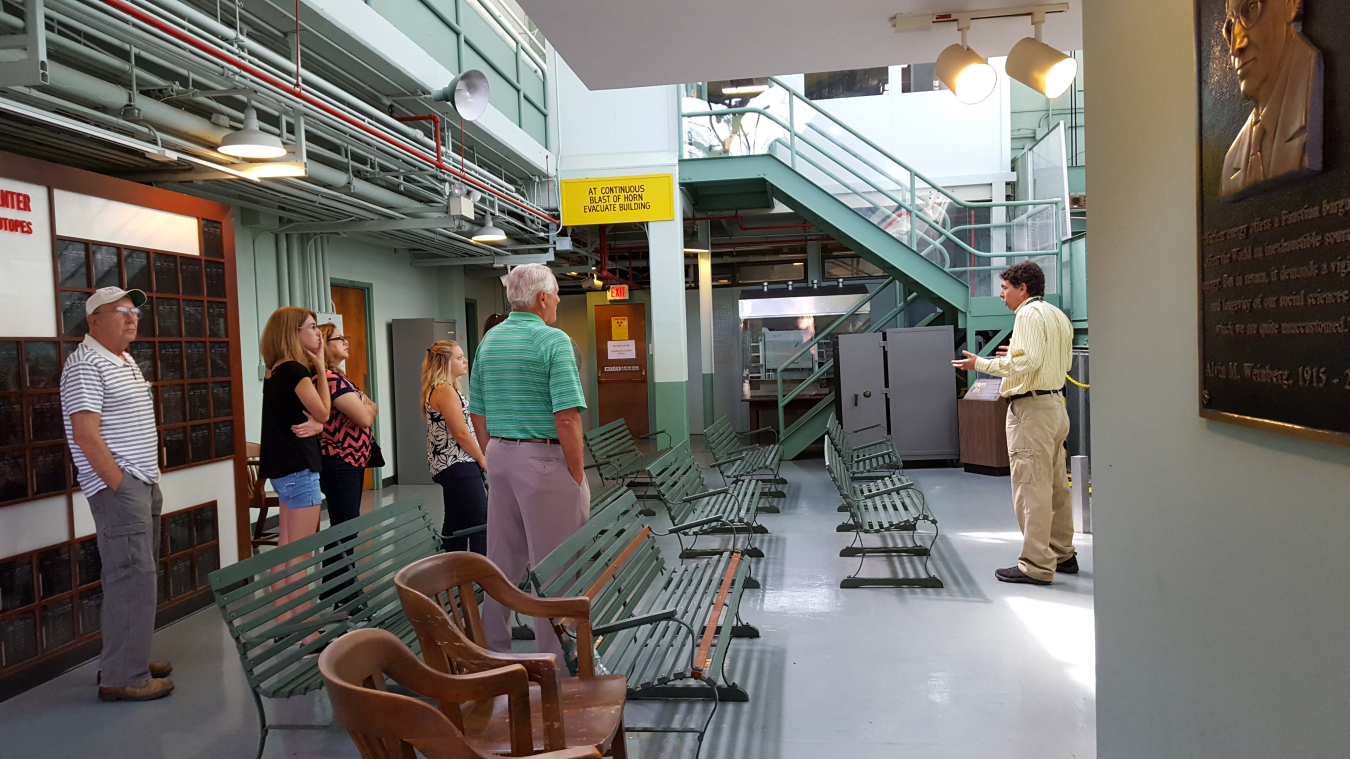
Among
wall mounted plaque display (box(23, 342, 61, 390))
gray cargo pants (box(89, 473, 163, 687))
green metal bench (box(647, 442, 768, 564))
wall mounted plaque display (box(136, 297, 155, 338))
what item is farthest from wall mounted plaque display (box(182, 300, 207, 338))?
green metal bench (box(647, 442, 768, 564))

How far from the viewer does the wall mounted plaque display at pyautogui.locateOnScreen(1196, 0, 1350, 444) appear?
124 centimetres

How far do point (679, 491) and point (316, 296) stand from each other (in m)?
5.15

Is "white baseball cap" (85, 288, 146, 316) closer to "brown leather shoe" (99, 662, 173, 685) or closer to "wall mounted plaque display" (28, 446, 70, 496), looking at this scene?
"wall mounted plaque display" (28, 446, 70, 496)

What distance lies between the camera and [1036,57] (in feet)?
12.9

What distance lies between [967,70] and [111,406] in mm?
4566

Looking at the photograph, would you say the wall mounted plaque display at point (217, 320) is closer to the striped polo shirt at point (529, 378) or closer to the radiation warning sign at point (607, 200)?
the striped polo shirt at point (529, 378)

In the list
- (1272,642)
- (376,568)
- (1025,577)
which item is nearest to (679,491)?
(1025,577)

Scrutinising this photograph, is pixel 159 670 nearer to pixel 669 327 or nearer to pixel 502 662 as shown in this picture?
pixel 502 662

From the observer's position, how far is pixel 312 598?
3.29 meters

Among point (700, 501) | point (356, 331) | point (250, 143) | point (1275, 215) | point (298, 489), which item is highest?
point (250, 143)

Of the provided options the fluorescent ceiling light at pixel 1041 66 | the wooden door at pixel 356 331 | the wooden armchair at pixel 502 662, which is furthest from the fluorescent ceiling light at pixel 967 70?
the wooden door at pixel 356 331

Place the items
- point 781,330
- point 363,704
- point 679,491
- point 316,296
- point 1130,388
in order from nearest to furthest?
point 363,704, point 1130,388, point 679,491, point 316,296, point 781,330

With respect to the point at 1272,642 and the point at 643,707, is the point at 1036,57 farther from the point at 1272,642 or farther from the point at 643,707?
the point at 643,707

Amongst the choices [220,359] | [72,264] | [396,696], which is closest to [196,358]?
[220,359]
